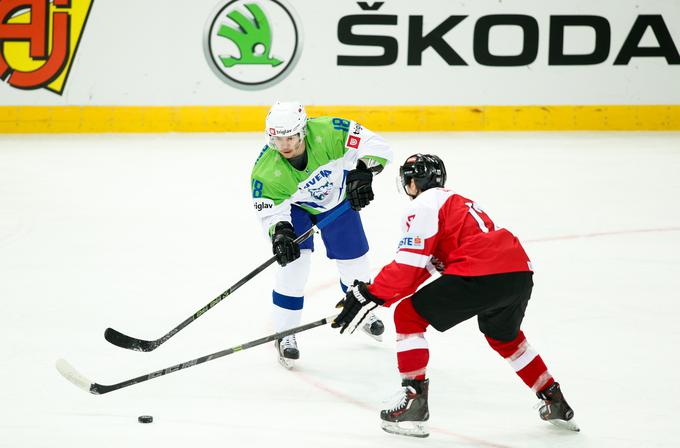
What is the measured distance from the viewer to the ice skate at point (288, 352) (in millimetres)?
3963

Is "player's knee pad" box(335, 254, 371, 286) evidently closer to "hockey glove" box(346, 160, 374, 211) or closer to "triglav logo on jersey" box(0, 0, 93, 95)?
"hockey glove" box(346, 160, 374, 211)

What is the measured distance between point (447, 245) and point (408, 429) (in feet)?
1.97

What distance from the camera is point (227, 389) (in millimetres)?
3725

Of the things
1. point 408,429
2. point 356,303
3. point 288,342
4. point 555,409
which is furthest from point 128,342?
point 555,409

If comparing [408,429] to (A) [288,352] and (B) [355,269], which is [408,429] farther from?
(B) [355,269]

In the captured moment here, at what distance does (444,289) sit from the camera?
3.16 meters

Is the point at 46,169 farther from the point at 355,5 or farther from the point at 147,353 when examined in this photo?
the point at 147,353

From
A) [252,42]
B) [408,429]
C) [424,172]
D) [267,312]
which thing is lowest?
[267,312]

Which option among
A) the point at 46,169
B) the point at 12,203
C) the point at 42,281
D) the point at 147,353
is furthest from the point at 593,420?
the point at 46,169

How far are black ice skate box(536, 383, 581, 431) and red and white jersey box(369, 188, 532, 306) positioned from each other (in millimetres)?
411

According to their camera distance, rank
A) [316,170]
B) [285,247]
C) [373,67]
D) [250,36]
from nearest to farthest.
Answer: [285,247], [316,170], [250,36], [373,67]

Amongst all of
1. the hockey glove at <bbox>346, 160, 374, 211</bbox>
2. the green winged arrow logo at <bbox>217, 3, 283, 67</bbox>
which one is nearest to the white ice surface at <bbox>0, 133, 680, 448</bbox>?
the hockey glove at <bbox>346, 160, 374, 211</bbox>

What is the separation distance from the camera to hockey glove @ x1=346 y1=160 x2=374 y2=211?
4.00 metres

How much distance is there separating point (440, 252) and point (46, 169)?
5539mm
